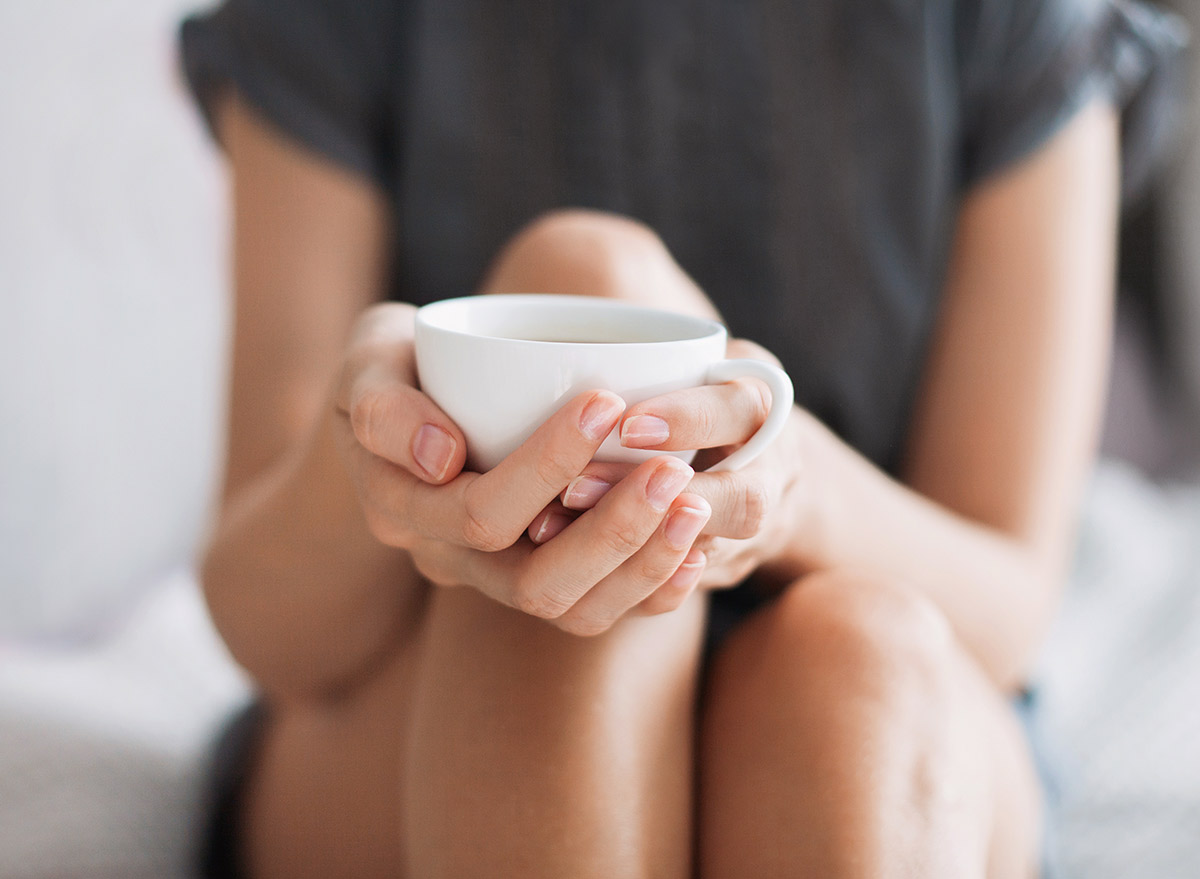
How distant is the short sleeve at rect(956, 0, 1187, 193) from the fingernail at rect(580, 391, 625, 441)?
1.87ft

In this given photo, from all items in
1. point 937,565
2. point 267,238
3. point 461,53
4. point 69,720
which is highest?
point 461,53

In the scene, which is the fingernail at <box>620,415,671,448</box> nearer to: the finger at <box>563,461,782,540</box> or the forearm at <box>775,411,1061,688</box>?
the finger at <box>563,461,782,540</box>

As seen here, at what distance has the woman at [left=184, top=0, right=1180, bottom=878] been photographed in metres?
0.42

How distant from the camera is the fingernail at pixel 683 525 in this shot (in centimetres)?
36

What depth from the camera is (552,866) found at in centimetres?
43

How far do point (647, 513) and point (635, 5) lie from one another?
558mm

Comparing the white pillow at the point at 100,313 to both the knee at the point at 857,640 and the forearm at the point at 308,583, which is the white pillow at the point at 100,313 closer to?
the forearm at the point at 308,583

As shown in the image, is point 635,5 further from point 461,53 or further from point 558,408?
point 558,408

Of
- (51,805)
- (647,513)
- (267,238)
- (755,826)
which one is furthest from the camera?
(267,238)

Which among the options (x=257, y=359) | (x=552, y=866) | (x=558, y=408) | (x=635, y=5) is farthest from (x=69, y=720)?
(x=635, y=5)

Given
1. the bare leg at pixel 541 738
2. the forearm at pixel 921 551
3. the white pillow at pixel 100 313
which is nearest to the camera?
the bare leg at pixel 541 738

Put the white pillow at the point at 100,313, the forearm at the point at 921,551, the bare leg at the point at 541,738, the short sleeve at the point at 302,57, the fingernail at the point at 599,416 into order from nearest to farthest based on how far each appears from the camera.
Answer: the fingernail at the point at 599,416 → the bare leg at the point at 541,738 → the forearm at the point at 921,551 → the short sleeve at the point at 302,57 → the white pillow at the point at 100,313

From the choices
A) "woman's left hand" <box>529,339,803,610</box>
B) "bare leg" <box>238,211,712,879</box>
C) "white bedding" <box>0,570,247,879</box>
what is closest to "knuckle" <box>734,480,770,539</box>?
"woman's left hand" <box>529,339,803,610</box>

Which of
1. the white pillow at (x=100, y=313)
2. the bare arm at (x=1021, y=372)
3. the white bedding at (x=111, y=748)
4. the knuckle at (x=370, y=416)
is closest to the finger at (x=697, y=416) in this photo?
the knuckle at (x=370, y=416)
